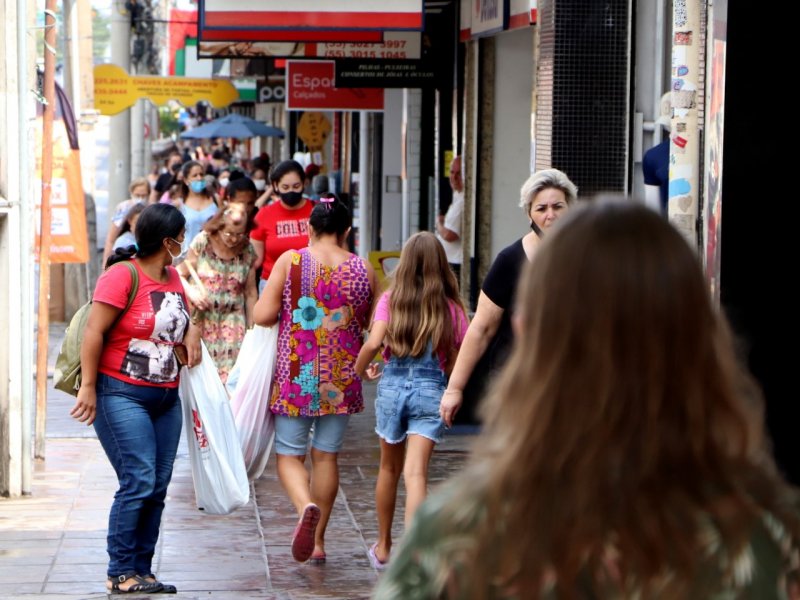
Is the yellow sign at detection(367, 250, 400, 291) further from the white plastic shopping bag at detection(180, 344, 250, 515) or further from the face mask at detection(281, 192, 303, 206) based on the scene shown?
the white plastic shopping bag at detection(180, 344, 250, 515)

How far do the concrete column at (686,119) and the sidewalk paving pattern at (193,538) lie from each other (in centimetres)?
216

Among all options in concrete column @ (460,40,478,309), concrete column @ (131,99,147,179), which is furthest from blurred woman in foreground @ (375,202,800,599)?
concrete column @ (131,99,147,179)

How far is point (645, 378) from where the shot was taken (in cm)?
194

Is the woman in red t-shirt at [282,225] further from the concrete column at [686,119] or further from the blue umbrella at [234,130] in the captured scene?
the blue umbrella at [234,130]

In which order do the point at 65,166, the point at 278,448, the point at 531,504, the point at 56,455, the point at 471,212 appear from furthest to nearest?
the point at 471,212
the point at 65,166
the point at 56,455
the point at 278,448
the point at 531,504

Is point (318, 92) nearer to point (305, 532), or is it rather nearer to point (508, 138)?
point (508, 138)

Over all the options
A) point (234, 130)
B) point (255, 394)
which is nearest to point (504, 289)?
point (255, 394)

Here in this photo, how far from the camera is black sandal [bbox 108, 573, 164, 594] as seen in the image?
6.23 m

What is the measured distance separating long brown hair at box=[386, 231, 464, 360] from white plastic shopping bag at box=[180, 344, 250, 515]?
82cm

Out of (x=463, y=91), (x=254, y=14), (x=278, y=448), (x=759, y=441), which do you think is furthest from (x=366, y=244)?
(x=759, y=441)

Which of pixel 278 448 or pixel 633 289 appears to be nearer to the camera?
pixel 633 289

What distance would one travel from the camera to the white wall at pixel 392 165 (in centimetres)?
1984

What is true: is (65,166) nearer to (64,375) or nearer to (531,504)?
(64,375)

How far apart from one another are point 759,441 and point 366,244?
2022cm
